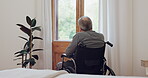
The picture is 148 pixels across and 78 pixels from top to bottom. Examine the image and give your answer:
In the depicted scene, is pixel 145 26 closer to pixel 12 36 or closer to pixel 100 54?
pixel 100 54

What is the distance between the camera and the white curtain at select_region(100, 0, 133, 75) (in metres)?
3.09

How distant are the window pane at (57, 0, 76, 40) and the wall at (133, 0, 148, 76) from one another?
3.54ft

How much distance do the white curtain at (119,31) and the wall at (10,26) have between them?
1.51 meters

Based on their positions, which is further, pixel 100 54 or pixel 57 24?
pixel 57 24

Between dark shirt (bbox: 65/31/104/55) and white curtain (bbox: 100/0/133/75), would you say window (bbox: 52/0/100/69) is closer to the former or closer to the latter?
white curtain (bbox: 100/0/133/75)

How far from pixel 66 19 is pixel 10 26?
102cm

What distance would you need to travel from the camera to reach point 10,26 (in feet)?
12.8

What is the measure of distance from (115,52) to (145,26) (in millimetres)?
551

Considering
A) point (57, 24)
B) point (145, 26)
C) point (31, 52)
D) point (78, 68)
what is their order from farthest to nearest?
1. point (57, 24)
2. point (31, 52)
3. point (145, 26)
4. point (78, 68)

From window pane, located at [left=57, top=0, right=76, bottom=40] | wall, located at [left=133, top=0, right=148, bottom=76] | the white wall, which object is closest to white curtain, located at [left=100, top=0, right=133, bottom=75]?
wall, located at [left=133, top=0, right=148, bottom=76]

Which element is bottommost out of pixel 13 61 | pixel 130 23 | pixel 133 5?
pixel 13 61

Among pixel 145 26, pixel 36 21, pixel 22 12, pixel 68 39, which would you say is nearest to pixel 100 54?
pixel 145 26

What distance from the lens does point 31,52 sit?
3568 millimetres

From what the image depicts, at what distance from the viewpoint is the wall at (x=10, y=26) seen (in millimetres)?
3889
